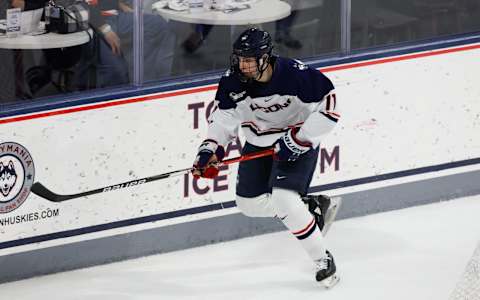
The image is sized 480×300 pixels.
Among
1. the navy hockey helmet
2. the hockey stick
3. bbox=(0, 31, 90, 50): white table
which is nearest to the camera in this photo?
the navy hockey helmet

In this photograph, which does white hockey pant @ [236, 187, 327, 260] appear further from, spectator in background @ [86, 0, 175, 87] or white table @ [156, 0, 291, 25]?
white table @ [156, 0, 291, 25]

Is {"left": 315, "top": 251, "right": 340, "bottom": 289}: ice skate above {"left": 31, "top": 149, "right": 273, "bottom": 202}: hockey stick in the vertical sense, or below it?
below

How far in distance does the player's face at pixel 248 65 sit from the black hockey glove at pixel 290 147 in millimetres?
291

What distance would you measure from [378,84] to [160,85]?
996mm

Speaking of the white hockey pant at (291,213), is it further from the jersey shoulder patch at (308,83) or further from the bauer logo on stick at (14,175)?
the bauer logo on stick at (14,175)

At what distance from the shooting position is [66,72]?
570cm

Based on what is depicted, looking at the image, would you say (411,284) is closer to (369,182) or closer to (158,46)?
(369,182)

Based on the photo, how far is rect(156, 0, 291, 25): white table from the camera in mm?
5930

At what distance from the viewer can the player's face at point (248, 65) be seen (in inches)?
205

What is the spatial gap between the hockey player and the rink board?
0.38 m

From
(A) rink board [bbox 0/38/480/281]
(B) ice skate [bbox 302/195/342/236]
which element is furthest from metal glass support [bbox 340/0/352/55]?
(B) ice skate [bbox 302/195/342/236]

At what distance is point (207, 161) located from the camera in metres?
5.37

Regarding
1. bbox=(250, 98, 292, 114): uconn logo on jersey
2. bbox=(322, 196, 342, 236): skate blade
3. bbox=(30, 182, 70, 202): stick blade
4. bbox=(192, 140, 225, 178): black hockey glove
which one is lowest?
bbox=(322, 196, 342, 236): skate blade

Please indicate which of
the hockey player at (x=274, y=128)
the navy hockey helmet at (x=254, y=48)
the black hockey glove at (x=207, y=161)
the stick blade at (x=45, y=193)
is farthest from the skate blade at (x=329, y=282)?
the stick blade at (x=45, y=193)
